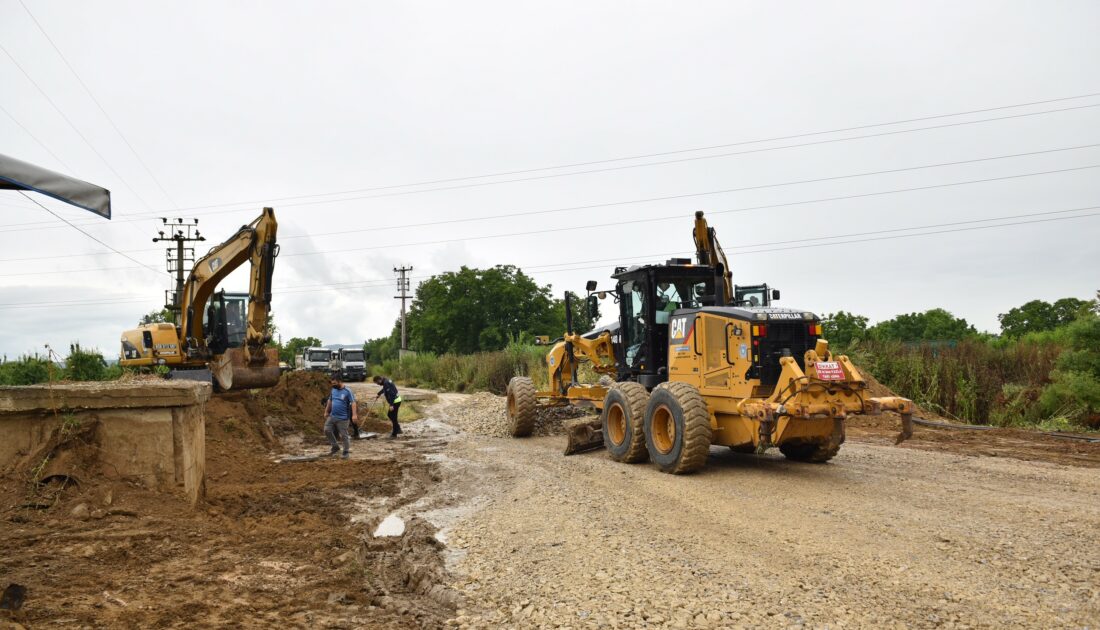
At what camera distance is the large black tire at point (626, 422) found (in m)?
10.3

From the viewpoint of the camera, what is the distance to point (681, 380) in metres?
10.4

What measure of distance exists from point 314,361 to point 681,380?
117ft

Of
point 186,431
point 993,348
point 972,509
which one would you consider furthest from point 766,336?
point 993,348

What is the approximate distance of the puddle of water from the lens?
7117mm

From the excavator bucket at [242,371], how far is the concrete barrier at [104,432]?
7.99m

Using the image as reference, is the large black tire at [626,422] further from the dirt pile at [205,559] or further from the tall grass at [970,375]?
the tall grass at [970,375]

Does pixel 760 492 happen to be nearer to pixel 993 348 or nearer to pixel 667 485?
pixel 667 485

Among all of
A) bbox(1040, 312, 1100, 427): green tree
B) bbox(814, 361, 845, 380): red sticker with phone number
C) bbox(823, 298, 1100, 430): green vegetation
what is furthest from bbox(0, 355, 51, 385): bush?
bbox(1040, 312, 1100, 427): green tree

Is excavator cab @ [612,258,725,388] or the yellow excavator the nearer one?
excavator cab @ [612,258,725,388]

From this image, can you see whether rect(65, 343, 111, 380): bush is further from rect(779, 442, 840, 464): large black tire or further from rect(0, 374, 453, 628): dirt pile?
rect(779, 442, 840, 464): large black tire

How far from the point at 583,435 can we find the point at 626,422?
5.65 ft

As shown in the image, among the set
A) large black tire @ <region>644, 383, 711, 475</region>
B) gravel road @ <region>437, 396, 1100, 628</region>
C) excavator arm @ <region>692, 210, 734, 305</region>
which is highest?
excavator arm @ <region>692, 210, 734, 305</region>

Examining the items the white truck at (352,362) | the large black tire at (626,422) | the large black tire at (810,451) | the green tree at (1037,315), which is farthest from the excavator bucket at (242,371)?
the green tree at (1037,315)

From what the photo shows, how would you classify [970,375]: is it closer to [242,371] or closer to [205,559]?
[242,371]
